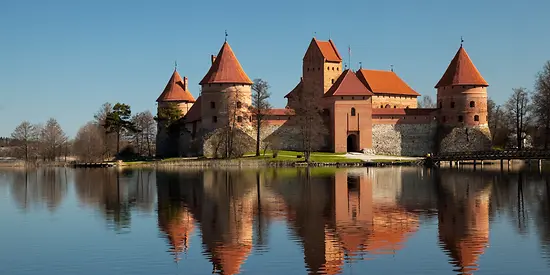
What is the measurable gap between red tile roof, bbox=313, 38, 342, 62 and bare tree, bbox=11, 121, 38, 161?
1188 inches

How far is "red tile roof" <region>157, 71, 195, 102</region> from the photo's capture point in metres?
61.4

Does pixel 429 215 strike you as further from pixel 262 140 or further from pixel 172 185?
pixel 262 140

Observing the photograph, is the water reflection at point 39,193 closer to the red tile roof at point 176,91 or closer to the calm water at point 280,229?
the calm water at point 280,229

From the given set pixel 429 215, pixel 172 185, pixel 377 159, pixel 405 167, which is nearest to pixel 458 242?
pixel 429 215

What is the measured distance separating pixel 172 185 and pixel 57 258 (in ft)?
56.5

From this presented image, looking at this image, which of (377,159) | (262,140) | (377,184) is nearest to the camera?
(377,184)

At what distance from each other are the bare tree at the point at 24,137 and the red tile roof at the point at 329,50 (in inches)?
1188

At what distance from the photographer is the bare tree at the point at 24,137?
69.4 m

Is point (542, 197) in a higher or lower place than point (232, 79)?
lower

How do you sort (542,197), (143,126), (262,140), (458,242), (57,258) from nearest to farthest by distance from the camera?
(57,258), (458,242), (542,197), (262,140), (143,126)

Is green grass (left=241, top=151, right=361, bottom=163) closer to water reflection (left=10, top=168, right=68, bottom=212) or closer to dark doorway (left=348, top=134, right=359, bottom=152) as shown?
dark doorway (left=348, top=134, right=359, bottom=152)

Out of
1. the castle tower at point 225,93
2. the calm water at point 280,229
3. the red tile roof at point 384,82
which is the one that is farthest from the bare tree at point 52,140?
the calm water at point 280,229

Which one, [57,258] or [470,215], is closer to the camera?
[57,258]

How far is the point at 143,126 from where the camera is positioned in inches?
2798
